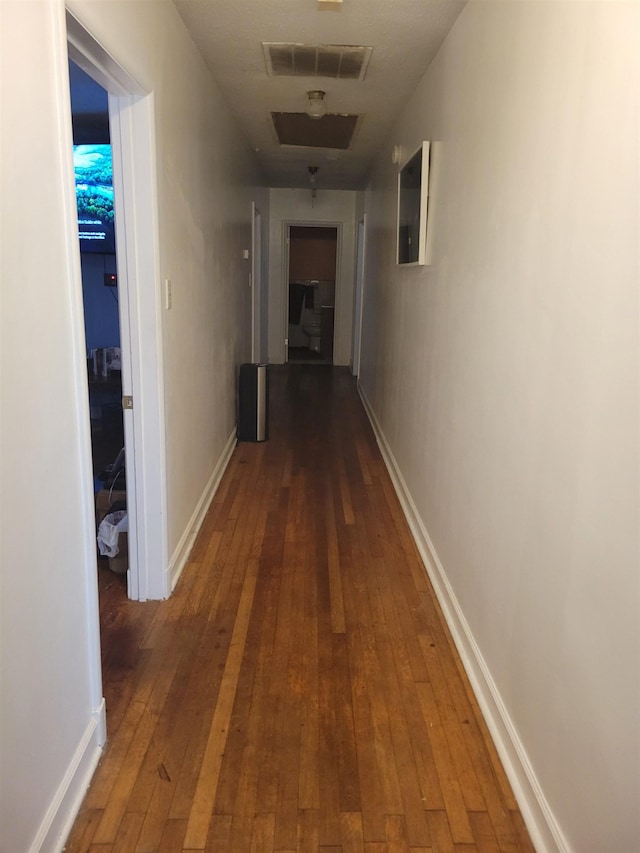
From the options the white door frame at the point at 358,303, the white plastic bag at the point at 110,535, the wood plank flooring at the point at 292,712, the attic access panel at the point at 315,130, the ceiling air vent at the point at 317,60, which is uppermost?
the attic access panel at the point at 315,130

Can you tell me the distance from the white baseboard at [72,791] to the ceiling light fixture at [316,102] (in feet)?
11.1

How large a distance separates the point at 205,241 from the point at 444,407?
1.65 meters

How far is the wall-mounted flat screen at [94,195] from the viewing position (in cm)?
393

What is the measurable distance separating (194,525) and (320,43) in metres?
2.43

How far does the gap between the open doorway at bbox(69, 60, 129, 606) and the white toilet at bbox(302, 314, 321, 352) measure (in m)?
5.01

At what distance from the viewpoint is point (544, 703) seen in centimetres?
155

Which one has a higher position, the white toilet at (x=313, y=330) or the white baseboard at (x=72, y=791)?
the white toilet at (x=313, y=330)

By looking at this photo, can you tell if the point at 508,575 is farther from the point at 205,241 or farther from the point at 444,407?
the point at 205,241

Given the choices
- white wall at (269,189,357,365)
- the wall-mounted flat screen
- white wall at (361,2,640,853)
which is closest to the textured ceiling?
white wall at (361,2,640,853)

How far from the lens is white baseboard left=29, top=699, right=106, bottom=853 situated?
1.44 meters

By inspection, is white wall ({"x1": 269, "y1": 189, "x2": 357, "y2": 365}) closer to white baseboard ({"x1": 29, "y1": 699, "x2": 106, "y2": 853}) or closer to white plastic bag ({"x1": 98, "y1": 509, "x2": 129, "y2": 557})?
white plastic bag ({"x1": 98, "y1": 509, "x2": 129, "y2": 557})

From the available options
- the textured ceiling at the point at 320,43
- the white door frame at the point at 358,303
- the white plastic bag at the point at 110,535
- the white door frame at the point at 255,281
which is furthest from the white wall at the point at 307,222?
the white plastic bag at the point at 110,535

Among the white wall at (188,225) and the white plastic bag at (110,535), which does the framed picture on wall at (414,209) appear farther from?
the white plastic bag at (110,535)

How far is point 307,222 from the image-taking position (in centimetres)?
818
